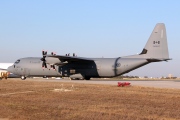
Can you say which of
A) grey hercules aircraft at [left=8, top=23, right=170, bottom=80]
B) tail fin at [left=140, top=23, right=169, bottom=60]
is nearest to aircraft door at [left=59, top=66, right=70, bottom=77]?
grey hercules aircraft at [left=8, top=23, right=170, bottom=80]

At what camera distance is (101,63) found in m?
50.6

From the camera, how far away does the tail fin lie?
4778 centimetres

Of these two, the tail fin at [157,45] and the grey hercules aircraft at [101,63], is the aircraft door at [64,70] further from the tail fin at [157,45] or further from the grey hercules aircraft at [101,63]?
the tail fin at [157,45]

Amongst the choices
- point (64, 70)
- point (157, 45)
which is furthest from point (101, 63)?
point (157, 45)

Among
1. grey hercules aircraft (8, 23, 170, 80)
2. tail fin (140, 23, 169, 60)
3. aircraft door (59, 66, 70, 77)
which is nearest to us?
tail fin (140, 23, 169, 60)

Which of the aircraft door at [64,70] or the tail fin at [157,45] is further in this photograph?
the aircraft door at [64,70]

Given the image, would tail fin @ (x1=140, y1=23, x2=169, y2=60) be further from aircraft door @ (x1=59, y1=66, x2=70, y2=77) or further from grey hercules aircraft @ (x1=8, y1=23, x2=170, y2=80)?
aircraft door @ (x1=59, y1=66, x2=70, y2=77)

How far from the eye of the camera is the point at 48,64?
168 feet

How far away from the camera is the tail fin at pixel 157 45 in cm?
4778

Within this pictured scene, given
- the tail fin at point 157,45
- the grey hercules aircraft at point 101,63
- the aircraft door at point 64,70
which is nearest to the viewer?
the tail fin at point 157,45

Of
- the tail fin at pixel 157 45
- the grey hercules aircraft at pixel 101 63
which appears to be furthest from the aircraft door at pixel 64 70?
the tail fin at pixel 157 45

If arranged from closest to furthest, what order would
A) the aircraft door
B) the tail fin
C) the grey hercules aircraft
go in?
the tail fin < the grey hercules aircraft < the aircraft door

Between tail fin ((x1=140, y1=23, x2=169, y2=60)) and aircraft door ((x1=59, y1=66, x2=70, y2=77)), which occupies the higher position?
tail fin ((x1=140, y1=23, x2=169, y2=60))

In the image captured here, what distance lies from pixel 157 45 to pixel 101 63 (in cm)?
934
